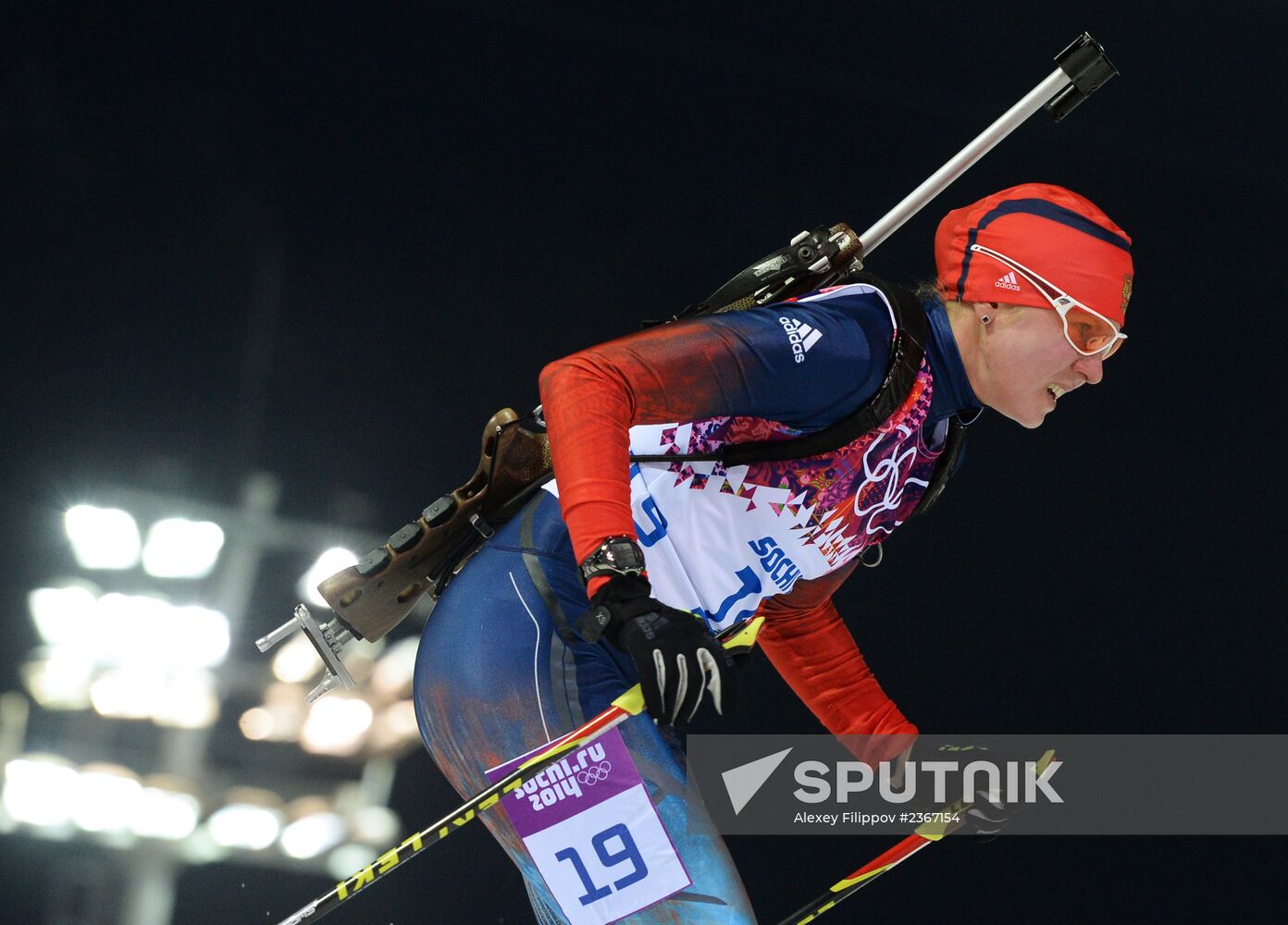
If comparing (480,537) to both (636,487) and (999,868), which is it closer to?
(636,487)

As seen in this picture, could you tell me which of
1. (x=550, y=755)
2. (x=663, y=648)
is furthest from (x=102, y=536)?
(x=663, y=648)

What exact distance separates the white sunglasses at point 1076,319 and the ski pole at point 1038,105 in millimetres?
220

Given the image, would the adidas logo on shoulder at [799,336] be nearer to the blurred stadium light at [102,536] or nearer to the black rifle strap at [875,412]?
the black rifle strap at [875,412]

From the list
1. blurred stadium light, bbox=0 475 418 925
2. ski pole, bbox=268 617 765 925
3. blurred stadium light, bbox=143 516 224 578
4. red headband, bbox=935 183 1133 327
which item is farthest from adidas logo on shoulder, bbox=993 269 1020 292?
blurred stadium light, bbox=143 516 224 578

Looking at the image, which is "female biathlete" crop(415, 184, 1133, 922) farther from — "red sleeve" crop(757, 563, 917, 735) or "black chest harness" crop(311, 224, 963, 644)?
"red sleeve" crop(757, 563, 917, 735)

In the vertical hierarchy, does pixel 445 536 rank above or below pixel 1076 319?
above

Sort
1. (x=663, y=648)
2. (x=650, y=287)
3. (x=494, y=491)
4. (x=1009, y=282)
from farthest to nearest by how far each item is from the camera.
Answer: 1. (x=650, y=287)
2. (x=494, y=491)
3. (x=1009, y=282)
4. (x=663, y=648)

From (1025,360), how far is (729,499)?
35 cm

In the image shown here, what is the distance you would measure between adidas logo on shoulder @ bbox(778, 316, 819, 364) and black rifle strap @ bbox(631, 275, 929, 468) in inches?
4.4

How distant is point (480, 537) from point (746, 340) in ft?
1.65

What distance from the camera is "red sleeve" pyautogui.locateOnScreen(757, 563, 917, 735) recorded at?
186 cm

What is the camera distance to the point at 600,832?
58.9 inches

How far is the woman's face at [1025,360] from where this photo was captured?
1542mm

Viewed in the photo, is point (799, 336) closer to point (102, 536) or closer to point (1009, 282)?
point (1009, 282)
